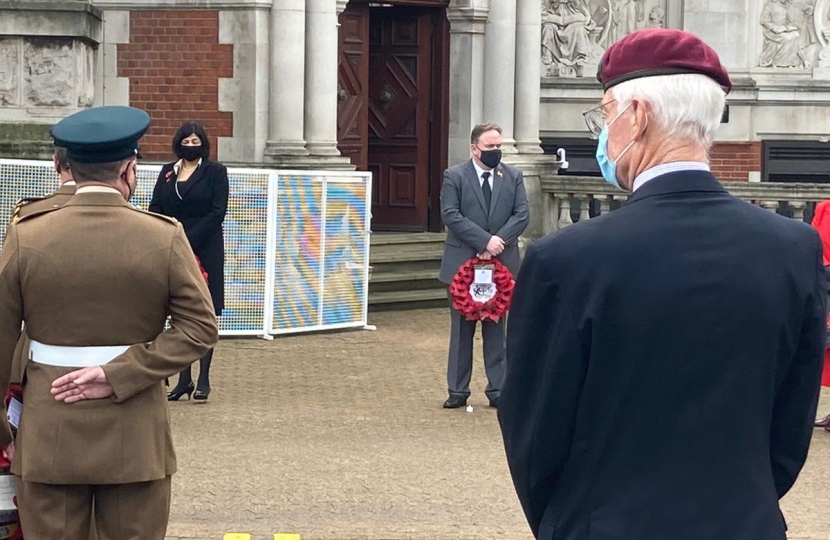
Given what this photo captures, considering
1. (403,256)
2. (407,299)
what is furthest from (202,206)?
(403,256)

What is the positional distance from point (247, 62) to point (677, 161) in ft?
38.6

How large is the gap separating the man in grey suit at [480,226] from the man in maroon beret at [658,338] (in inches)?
278

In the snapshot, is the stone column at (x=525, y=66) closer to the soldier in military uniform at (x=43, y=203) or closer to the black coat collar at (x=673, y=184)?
the soldier in military uniform at (x=43, y=203)

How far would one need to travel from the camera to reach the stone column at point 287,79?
14289 mm

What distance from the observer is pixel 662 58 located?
9.64 feet

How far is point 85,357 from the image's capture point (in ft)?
14.6

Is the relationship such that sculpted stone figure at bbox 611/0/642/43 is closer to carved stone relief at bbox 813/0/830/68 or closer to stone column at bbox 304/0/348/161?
carved stone relief at bbox 813/0/830/68

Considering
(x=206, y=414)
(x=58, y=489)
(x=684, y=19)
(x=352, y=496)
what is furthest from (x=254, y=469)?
(x=684, y=19)

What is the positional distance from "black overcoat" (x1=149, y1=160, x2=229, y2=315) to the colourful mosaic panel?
289cm

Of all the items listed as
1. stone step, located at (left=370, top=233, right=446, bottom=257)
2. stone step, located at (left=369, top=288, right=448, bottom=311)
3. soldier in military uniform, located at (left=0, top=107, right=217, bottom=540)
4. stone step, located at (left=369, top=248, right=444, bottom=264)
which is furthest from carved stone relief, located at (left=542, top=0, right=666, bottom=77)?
soldier in military uniform, located at (left=0, top=107, right=217, bottom=540)

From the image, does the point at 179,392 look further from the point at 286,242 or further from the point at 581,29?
the point at 581,29

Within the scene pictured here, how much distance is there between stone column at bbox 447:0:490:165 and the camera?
16578 mm

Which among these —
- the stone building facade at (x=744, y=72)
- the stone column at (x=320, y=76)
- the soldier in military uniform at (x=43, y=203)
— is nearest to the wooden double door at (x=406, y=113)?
the stone column at (x=320, y=76)

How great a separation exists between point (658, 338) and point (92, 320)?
208 centimetres
